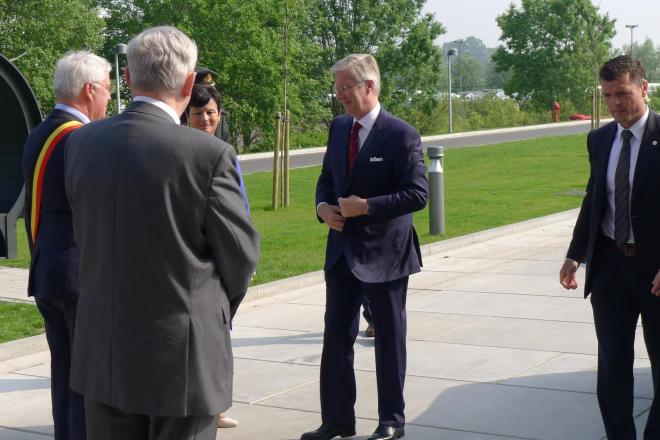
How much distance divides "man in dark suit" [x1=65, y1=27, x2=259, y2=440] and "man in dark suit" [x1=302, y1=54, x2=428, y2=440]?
221 centimetres

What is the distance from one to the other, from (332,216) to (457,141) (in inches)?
1314

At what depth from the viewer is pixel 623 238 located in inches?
198

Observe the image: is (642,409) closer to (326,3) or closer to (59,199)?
(59,199)

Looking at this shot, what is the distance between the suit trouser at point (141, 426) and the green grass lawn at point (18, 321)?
464 centimetres

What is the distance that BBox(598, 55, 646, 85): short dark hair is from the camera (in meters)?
4.94

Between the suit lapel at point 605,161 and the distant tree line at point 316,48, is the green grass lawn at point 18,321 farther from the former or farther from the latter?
the distant tree line at point 316,48

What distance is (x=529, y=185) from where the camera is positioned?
2094 cm

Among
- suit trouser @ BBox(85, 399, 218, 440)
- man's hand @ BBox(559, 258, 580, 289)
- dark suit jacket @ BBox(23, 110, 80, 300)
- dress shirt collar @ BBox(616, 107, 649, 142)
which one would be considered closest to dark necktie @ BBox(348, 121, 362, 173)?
man's hand @ BBox(559, 258, 580, 289)

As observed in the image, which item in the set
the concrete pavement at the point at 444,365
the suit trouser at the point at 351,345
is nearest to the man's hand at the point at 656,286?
the concrete pavement at the point at 444,365

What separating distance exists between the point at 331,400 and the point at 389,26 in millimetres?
55353

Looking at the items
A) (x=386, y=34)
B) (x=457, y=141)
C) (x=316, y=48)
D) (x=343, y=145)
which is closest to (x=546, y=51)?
(x=386, y=34)

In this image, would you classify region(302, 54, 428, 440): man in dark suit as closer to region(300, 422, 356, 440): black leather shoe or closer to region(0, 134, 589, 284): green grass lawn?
region(300, 422, 356, 440): black leather shoe

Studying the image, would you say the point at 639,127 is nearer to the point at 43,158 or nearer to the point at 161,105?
the point at 161,105

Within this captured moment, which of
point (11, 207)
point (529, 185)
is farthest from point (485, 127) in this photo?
point (11, 207)
